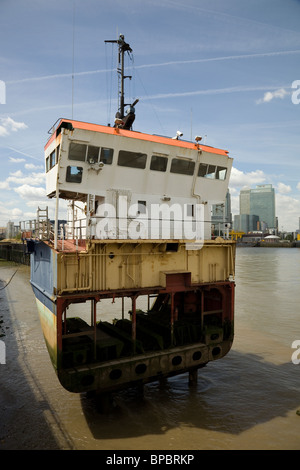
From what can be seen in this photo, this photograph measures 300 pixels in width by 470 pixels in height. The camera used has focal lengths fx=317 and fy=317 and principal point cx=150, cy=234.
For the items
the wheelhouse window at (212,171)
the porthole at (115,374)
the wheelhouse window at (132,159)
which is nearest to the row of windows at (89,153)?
the wheelhouse window at (132,159)

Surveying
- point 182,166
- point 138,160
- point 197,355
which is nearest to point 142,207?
point 138,160

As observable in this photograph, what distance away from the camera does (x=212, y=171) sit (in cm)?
1521

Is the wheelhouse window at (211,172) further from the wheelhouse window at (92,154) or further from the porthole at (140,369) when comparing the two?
the porthole at (140,369)

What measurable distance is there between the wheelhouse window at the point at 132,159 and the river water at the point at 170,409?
9.82m

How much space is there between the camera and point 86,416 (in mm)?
12383

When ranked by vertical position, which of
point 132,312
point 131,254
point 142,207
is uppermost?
point 142,207

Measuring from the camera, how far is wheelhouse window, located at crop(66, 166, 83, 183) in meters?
12.2

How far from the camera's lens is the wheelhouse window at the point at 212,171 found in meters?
14.9

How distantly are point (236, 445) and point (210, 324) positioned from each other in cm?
Answer: 496

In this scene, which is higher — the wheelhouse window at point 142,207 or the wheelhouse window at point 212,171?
the wheelhouse window at point 212,171

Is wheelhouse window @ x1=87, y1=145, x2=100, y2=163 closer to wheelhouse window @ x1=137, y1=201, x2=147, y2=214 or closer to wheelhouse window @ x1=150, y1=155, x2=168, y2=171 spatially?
wheelhouse window @ x1=150, y1=155, x2=168, y2=171

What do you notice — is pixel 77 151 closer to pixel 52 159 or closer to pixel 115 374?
pixel 52 159

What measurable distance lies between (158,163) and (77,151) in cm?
354

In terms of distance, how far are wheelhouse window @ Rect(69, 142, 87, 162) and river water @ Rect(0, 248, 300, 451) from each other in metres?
9.99
